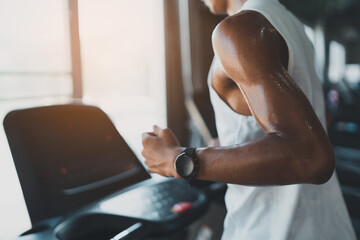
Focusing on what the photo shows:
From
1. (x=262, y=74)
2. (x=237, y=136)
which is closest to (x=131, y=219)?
(x=237, y=136)

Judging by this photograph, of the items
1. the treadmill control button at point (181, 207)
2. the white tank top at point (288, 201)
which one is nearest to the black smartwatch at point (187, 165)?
the white tank top at point (288, 201)

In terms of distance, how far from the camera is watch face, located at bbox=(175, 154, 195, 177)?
533 mm

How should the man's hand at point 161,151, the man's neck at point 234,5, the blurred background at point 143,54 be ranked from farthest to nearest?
the blurred background at point 143,54
the man's neck at point 234,5
the man's hand at point 161,151

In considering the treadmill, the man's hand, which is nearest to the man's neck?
the man's hand

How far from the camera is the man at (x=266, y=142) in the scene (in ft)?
1.54

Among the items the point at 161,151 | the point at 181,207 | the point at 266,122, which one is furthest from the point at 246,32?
the point at 181,207

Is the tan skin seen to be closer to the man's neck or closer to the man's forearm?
the man's forearm

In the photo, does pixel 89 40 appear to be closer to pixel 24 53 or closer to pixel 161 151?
pixel 161 151

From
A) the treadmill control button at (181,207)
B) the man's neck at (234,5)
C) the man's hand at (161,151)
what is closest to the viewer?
the man's hand at (161,151)

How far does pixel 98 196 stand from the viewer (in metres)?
0.89

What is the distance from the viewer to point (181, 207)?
88 centimetres

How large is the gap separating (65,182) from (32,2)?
1.85 meters

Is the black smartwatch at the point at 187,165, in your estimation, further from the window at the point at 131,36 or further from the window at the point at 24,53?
the window at the point at 131,36

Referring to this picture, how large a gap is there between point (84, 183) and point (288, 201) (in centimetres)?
56
